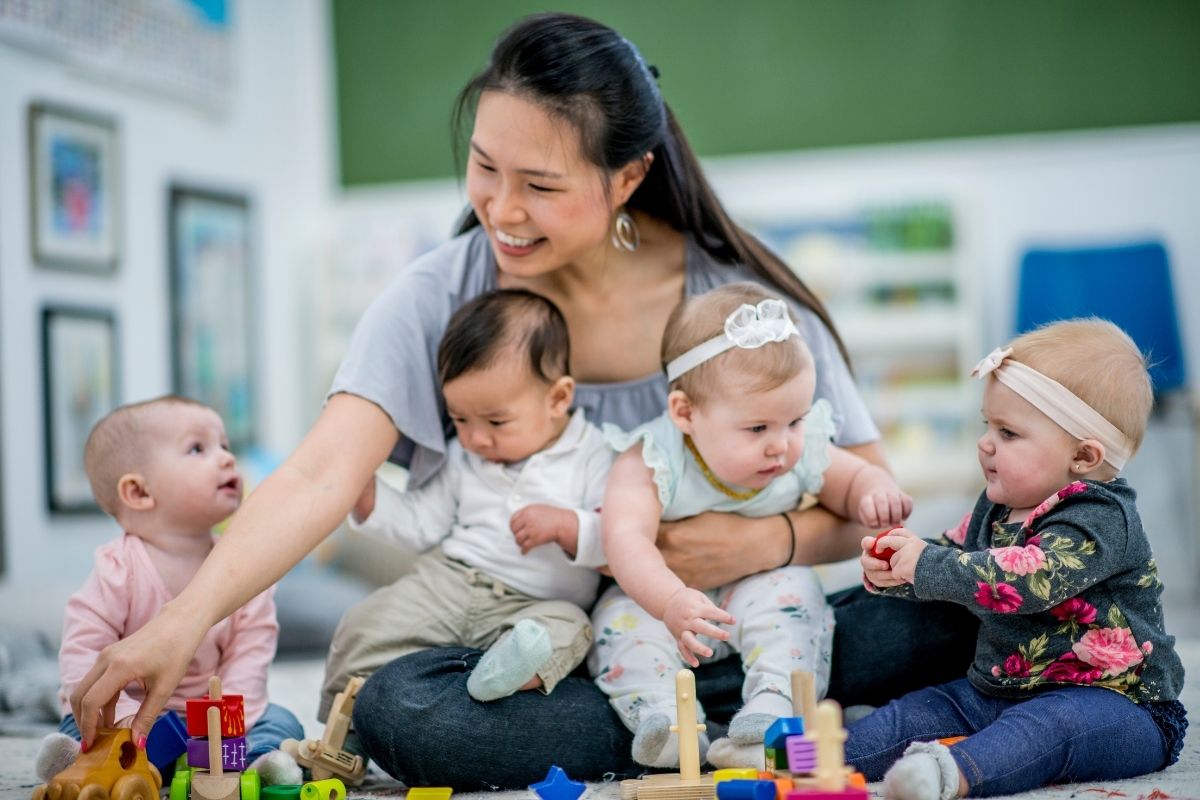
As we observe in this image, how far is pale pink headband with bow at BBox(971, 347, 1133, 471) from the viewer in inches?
58.4

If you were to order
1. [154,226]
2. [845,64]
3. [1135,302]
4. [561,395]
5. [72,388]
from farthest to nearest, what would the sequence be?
[845,64] < [1135,302] < [154,226] < [72,388] < [561,395]

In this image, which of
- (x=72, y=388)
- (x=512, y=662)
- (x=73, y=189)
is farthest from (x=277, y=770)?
(x=73, y=189)

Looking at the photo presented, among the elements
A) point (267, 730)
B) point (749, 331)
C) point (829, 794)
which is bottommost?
point (267, 730)

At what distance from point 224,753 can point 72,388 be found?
2.79 meters

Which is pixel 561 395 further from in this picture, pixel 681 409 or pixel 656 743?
pixel 656 743

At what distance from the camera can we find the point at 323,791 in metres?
1.41

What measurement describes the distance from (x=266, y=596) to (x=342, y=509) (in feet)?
0.73

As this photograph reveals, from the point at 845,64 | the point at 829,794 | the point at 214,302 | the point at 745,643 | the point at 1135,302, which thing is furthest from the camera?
the point at 845,64

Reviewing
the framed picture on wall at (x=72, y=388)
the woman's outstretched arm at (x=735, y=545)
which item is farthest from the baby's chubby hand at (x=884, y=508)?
the framed picture on wall at (x=72, y=388)

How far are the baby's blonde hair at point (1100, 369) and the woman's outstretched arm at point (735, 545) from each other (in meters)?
0.40

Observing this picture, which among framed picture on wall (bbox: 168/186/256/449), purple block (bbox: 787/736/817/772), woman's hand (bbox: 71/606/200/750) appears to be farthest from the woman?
framed picture on wall (bbox: 168/186/256/449)

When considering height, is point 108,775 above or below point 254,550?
below

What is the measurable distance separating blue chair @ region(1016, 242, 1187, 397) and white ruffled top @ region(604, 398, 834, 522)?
9.98 ft

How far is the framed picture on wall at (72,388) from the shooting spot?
382 cm
